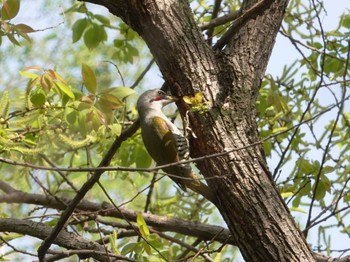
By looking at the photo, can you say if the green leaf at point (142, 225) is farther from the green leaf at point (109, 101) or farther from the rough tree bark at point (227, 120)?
the green leaf at point (109, 101)

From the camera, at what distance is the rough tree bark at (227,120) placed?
10.0 feet

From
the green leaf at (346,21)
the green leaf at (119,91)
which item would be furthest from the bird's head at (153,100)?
the green leaf at (346,21)

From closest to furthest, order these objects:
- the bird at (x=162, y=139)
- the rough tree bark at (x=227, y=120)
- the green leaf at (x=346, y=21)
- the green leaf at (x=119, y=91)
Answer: the rough tree bark at (x=227, y=120) < the green leaf at (x=119, y=91) < the bird at (x=162, y=139) < the green leaf at (x=346, y=21)

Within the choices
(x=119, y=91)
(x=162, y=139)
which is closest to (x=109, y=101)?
(x=119, y=91)

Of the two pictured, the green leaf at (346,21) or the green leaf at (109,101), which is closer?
the green leaf at (109,101)

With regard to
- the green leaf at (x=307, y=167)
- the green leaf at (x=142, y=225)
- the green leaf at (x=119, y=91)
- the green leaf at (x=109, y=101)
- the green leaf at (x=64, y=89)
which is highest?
the green leaf at (x=307, y=167)

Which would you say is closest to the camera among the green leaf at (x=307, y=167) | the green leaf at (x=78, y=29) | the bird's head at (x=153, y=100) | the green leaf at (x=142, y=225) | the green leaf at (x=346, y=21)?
the green leaf at (x=142, y=225)

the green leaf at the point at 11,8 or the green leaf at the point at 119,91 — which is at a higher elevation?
the green leaf at the point at 11,8

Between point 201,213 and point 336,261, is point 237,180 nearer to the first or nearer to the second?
point 336,261

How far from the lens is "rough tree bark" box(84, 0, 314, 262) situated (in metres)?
3.06

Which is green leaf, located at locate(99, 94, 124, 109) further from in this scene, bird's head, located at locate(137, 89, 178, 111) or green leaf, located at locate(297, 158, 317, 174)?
green leaf, located at locate(297, 158, 317, 174)

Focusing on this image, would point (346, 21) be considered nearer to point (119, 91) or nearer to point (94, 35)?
point (94, 35)

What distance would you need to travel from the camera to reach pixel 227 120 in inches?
123

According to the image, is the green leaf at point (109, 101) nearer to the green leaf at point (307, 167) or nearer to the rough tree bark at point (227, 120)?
the rough tree bark at point (227, 120)
